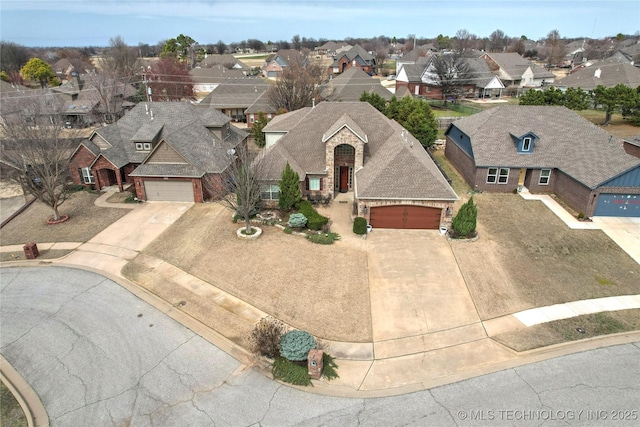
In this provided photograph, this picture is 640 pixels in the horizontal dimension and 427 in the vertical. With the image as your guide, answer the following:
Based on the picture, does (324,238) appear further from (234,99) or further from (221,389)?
(234,99)

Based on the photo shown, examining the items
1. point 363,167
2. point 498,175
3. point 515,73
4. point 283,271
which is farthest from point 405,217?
point 515,73

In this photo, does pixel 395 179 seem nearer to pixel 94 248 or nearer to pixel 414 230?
pixel 414 230

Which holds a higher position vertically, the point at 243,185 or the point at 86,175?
the point at 243,185

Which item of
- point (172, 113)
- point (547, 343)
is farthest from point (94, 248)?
point (547, 343)

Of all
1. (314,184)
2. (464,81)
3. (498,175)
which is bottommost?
(314,184)

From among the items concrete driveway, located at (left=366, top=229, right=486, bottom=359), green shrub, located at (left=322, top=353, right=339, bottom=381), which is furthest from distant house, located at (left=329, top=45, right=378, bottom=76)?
green shrub, located at (left=322, top=353, right=339, bottom=381)

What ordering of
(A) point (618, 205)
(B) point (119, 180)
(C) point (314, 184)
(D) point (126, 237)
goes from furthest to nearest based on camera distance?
1. (B) point (119, 180)
2. (C) point (314, 184)
3. (A) point (618, 205)
4. (D) point (126, 237)

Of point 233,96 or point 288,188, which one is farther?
point 233,96
